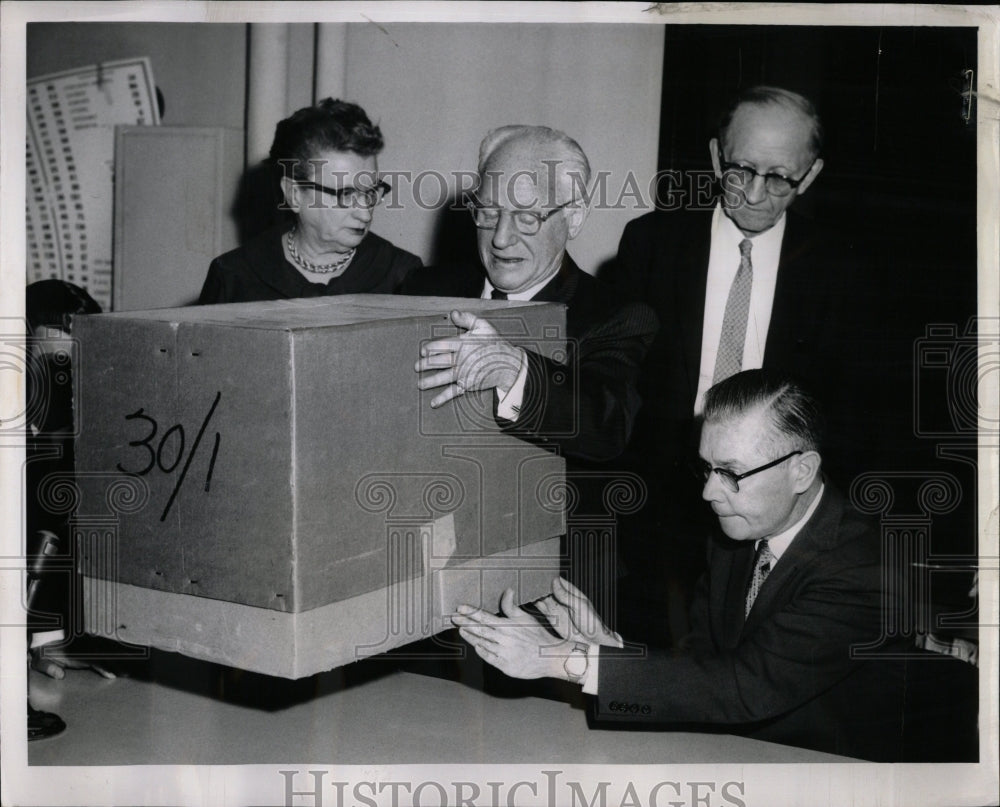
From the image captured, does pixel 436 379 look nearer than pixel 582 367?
Yes

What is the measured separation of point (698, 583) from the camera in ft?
5.98

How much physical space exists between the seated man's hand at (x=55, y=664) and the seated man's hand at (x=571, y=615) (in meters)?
0.76

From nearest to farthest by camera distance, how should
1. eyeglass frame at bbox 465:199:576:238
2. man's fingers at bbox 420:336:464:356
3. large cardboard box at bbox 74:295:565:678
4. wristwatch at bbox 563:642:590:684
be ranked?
large cardboard box at bbox 74:295:565:678 → man's fingers at bbox 420:336:464:356 → wristwatch at bbox 563:642:590:684 → eyeglass frame at bbox 465:199:576:238

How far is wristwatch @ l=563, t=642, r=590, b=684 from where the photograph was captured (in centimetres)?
162

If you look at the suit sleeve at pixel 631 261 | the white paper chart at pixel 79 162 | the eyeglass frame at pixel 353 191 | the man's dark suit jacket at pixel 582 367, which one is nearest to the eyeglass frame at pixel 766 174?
the suit sleeve at pixel 631 261

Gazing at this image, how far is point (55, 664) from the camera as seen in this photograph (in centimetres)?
184

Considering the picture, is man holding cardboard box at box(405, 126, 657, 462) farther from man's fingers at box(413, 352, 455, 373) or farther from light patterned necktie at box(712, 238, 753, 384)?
man's fingers at box(413, 352, 455, 373)

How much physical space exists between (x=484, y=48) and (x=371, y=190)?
1.00 feet

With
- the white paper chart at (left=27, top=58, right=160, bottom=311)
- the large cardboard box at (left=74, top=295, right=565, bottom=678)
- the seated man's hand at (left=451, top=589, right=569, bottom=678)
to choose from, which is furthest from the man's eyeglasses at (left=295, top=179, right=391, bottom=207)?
the seated man's hand at (left=451, top=589, right=569, bottom=678)

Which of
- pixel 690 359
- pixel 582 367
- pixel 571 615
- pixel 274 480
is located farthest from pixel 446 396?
pixel 690 359

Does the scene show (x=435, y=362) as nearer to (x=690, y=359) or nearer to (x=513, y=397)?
(x=513, y=397)

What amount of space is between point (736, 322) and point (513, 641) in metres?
0.68

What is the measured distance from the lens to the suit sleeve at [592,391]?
1.42 meters

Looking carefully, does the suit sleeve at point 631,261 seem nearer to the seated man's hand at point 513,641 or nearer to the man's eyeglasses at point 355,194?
the man's eyeglasses at point 355,194
